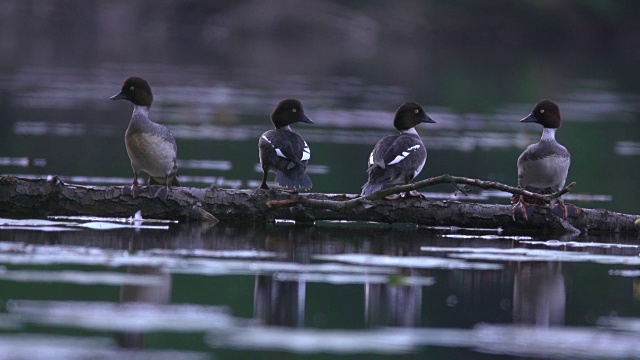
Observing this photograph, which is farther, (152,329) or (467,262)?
(467,262)

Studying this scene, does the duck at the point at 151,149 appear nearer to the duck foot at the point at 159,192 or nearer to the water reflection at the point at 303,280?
the duck foot at the point at 159,192

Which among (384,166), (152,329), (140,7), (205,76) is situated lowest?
(152,329)

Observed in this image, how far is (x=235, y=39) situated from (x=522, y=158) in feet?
172

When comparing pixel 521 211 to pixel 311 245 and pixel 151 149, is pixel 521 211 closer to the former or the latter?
pixel 311 245

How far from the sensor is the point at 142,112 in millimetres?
13070

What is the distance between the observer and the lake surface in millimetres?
7984

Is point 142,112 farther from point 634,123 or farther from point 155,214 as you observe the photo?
point 634,123

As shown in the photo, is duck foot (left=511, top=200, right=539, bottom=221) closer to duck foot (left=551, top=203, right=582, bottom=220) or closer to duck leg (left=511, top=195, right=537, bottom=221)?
duck leg (left=511, top=195, right=537, bottom=221)

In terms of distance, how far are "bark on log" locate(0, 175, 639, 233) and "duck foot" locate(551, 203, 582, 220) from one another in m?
0.04

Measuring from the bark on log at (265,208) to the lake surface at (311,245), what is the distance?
14 cm

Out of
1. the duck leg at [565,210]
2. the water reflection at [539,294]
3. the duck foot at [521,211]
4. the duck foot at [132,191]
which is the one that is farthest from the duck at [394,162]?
the water reflection at [539,294]

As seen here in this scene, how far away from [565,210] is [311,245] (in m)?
2.34

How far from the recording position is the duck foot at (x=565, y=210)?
12500mm

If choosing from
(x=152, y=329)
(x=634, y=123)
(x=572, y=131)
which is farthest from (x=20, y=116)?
(x=152, y=329)
